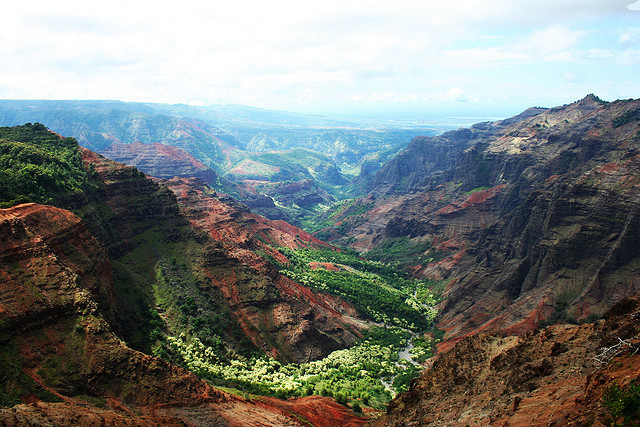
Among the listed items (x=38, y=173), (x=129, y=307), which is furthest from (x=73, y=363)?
(x=38, y=173)

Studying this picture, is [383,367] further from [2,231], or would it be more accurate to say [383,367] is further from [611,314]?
[2,231]

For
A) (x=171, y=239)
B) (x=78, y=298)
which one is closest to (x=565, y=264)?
(x=171, y=239)

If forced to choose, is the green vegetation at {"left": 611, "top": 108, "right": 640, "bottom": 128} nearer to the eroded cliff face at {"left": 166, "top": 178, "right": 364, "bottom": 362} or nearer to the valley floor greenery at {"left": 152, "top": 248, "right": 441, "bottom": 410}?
the valley floor greenery at {"left": 152, "top": 248, "right": 441, "bottom": 410}

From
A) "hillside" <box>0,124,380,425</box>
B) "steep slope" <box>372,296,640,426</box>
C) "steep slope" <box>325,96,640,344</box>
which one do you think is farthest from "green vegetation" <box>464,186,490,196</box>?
"steep slope" <box>372,296,640,426</box>

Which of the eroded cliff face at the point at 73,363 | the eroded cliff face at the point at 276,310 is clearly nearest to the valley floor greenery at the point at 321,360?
the eroded cliff face at the point at 276,310

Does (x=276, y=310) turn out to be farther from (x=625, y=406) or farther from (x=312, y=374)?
(x=625, y=406)
